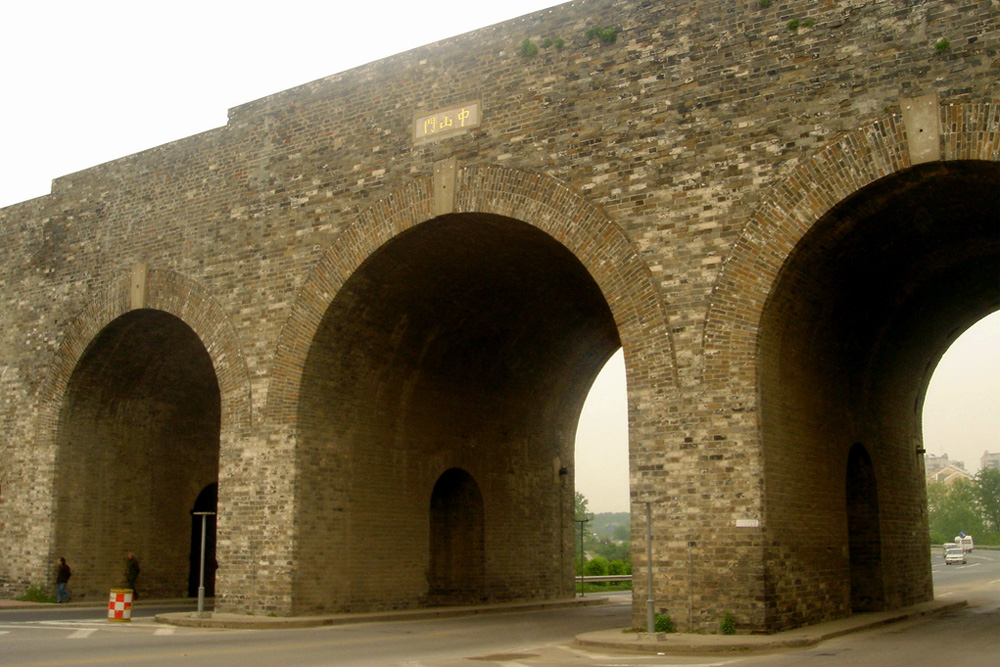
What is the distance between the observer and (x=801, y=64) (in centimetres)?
1339

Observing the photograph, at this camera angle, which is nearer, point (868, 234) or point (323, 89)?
point (868, 234)

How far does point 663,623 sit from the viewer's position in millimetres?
12867

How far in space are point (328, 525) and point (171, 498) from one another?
7091 mm

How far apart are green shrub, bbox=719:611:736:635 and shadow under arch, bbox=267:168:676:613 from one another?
2.81 meters

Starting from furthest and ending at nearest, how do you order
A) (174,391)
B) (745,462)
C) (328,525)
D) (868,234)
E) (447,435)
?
(174,391) < (447,435) < (328,525) < (868,234) < (745,462)

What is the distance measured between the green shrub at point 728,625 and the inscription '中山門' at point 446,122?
8188 mm

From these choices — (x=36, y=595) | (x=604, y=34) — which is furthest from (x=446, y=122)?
(x=36, y=595)

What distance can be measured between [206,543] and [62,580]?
4.44 meters

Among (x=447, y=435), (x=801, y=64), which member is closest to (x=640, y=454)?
(x=801, y=64)

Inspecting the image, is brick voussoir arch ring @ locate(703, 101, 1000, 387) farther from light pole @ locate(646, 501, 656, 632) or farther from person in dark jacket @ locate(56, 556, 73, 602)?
person in dark jacket @ locate(56, 556, 73, 602)

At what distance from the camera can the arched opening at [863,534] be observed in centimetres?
1686

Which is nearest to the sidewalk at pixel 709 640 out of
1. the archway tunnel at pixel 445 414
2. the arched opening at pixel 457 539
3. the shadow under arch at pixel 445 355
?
the shadow under arch at pixel 445 355

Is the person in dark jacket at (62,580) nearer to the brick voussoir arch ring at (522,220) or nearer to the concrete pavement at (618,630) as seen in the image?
the concrete pavement at (618,630)

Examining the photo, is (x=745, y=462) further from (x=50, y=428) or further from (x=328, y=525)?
(x=50, y=428)
